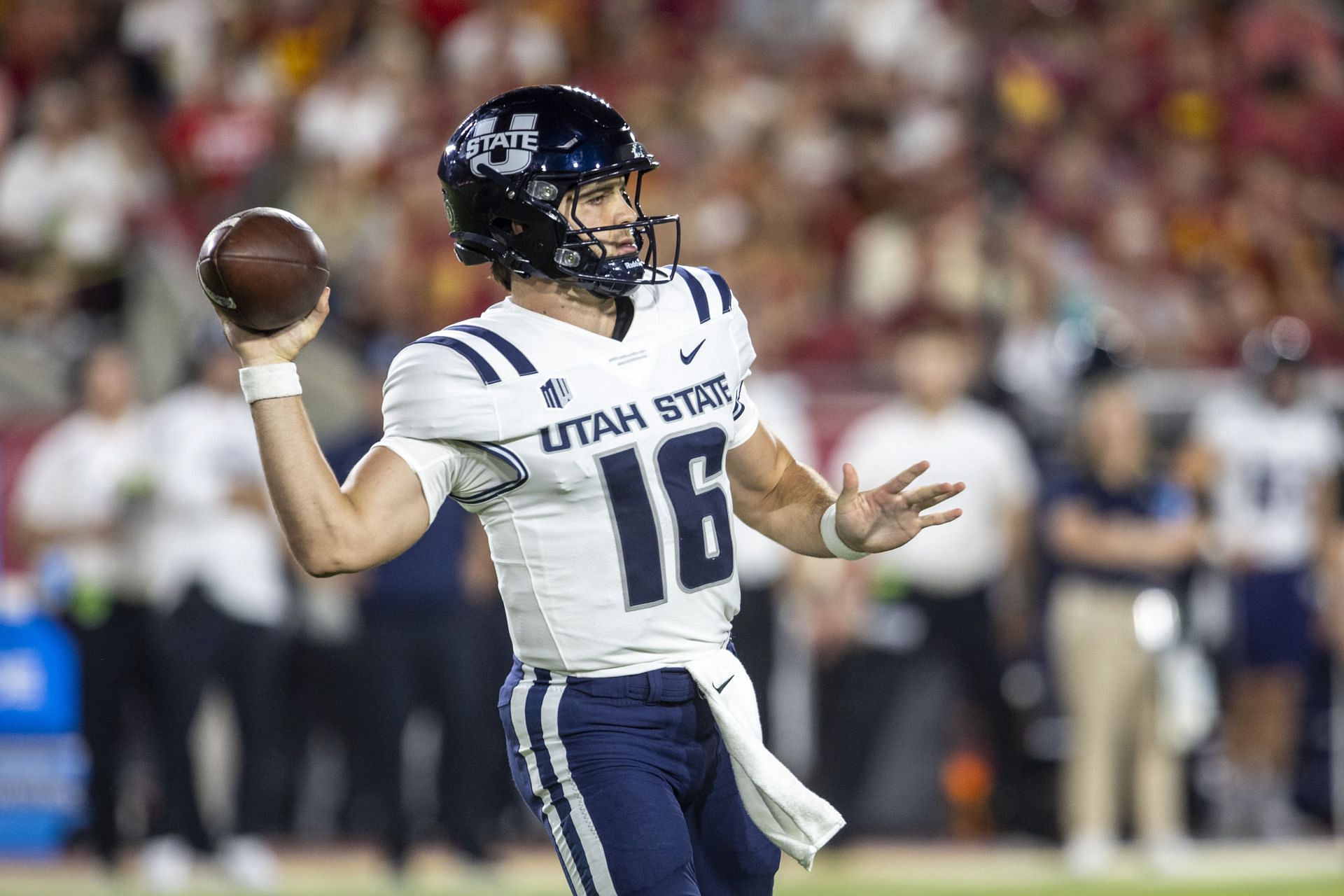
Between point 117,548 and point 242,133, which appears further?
point 242,133

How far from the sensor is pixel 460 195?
3225mm

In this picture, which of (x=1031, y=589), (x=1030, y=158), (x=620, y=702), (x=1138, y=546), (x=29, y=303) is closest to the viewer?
(x=620, y=702)

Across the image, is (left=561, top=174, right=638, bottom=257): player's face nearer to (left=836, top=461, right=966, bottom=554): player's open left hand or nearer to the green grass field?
(left=836, top=461, right=966, bottom=554): player's open left hand

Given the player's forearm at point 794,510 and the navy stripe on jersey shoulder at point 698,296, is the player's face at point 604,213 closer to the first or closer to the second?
the navy stripe on jersey shoulder at point 698,296

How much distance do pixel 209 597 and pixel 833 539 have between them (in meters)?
4.39

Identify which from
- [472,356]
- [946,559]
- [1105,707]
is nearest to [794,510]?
[472,356]

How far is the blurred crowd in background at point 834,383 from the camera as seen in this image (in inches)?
284

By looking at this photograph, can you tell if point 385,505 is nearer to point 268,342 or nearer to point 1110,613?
point 268,342

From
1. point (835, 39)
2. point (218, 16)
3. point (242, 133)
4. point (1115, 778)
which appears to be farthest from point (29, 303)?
point (1115, 778)

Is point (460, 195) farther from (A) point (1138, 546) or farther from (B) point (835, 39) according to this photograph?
(B) point (835, 39)

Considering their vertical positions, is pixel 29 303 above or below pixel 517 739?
above

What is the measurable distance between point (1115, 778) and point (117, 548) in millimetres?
4256

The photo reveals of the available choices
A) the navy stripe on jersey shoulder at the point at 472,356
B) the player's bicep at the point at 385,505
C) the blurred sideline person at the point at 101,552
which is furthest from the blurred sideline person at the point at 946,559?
the player's bicep at the point at 385,505

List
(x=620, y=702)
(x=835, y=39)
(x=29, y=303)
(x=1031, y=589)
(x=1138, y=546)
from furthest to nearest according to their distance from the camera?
(x=835, y=39), (x=29, y=303), (x=1031, y=589), (x=1138, y=546), (x=620, y=702)
